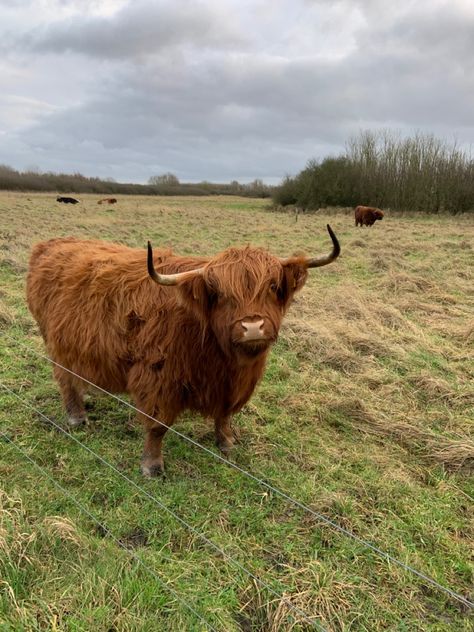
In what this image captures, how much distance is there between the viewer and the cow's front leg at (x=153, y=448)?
316 cm

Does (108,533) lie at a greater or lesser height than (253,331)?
lesser

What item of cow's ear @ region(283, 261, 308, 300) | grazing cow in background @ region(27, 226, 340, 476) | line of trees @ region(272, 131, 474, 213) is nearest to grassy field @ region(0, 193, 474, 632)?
grazing cow in background @ region(27, 226, 340, 476)

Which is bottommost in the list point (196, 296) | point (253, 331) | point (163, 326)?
point (163, 326)

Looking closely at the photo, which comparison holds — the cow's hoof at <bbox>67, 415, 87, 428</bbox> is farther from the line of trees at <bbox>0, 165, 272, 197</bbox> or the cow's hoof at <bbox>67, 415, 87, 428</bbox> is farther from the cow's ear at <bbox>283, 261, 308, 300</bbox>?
the line of trees at <bbox>0, 165, 272, 197</bbox>

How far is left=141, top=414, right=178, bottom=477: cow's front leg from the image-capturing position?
3.16 metres

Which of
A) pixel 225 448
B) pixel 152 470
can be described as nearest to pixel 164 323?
pixel 152 470

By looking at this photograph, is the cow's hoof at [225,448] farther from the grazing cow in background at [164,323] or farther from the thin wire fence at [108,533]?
the thin wire fence at [108,533]

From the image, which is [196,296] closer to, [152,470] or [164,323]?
[164,323]

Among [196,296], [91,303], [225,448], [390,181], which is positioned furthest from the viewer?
[390,181]

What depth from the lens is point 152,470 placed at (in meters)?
Result: 3.21

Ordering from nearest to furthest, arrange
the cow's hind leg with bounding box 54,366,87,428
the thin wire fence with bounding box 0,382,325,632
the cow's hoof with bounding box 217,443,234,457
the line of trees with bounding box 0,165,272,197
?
the thin wire fence with bounding box 0,382,325,632, the cow's hoof with bounding box 217,443,234,457, the cow's hind leg with bounding box 54,366,87,428, the line of trees with bounding box 0,165,272,197

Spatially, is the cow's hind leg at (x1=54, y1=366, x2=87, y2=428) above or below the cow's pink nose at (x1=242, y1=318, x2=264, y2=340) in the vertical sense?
below

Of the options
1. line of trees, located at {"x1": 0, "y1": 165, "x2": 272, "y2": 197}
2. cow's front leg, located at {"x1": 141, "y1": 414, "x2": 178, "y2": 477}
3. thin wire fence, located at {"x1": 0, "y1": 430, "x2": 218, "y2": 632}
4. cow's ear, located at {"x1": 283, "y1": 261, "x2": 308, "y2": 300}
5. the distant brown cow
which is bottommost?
thin wire fence, located at {"x1": 0, "y1": 430, "x2": 218, "y2": 632}

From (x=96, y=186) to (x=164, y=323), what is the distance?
2394 inches
